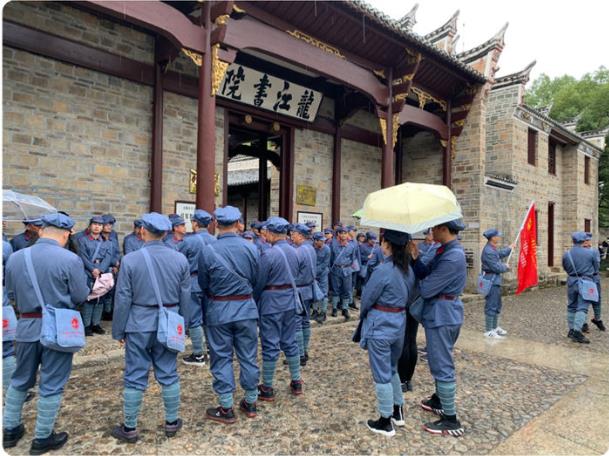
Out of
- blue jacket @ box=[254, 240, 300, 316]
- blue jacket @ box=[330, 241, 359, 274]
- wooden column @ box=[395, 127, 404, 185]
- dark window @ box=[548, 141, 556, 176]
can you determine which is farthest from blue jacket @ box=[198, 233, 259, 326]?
dark window @ box=[548, 141, 556, 176]

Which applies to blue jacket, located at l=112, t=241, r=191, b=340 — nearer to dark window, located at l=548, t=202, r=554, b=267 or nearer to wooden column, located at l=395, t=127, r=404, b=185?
wooden column, located at l=395, t=127, r=404, b=185

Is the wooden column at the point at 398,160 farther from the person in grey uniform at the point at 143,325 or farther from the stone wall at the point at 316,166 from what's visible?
the person in grey uniform at the point at 143,325

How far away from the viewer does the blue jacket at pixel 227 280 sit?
3748mm

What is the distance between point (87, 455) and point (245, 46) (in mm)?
6541

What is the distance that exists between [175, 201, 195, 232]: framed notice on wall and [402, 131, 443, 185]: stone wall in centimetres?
829

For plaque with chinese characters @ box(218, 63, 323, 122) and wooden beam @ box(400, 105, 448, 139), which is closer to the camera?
plaque with chinese characters @ box(218, 63, 323, 122)

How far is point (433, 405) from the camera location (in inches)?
157

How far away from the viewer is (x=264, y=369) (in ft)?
13.6

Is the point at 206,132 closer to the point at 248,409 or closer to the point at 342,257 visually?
the point at 342,257

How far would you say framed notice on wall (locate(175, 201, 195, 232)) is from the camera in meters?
8.50

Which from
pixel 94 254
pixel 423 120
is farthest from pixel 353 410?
pixel 423 120

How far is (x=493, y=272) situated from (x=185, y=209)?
19.5 feet

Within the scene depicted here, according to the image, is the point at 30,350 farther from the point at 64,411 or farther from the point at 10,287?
the point at 64,411

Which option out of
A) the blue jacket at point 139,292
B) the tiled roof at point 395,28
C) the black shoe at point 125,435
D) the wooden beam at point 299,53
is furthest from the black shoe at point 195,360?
the tiled roof at point 395,28
